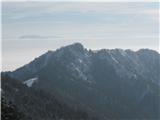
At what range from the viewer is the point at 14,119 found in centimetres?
10850

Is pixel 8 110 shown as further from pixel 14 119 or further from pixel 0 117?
Result: pixel 0 117

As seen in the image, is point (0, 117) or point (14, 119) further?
point (14, 119)

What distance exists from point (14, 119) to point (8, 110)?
389 cm

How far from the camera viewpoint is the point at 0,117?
10044 cm

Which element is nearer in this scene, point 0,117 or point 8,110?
point 0,117

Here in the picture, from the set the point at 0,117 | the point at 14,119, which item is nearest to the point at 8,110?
the point at 14,119

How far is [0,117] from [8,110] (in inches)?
443

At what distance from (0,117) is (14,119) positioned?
832 cm

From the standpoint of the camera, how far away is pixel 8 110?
366 ft
